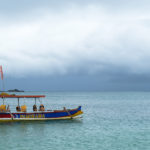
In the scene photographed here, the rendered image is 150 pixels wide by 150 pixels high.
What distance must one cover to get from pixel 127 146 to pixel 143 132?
7433 mm

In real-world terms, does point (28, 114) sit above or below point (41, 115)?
above

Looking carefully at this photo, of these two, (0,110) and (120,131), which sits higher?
(0,110)

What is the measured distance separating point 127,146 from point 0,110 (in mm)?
Answer: 19839

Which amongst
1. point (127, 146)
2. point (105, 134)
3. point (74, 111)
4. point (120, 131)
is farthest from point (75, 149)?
point (74, 111)

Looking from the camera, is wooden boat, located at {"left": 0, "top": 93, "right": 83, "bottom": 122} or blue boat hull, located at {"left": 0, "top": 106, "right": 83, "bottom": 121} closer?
wooden boat, located at {"left": 0, "top": 93, "right": 83, "bottom": 122}

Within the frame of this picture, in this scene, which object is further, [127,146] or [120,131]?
[120,131]

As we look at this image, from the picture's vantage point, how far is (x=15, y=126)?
1294 inches

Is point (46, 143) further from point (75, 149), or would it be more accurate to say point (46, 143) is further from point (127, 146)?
point (127, 146)

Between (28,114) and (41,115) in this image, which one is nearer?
(28,114)

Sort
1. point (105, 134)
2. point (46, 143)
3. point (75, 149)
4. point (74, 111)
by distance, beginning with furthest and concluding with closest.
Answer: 1. point (74, 111)
2. point (105, 134)
3. point (46, 143)
4. point (75, 149)

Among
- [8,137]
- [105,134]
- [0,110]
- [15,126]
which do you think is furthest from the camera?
[0,110]

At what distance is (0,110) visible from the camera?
35344mm

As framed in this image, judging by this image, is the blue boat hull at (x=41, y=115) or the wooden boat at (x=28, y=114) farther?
the blue boat hull at (x=41, y=115)

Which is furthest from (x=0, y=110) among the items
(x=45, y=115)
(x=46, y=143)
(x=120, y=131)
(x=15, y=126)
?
(x=120, y=131)
